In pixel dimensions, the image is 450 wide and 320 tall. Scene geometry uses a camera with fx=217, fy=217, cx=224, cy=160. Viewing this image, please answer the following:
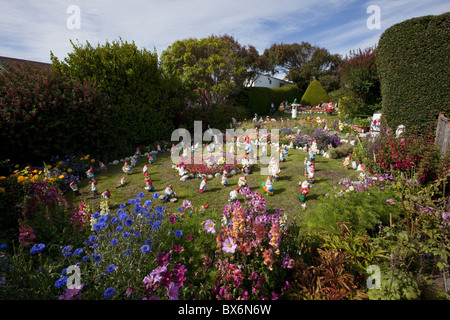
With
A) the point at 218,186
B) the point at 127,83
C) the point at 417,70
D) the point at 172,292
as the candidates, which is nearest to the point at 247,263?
the point at 172,292

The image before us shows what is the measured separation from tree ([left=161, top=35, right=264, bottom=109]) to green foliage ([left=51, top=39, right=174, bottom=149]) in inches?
162

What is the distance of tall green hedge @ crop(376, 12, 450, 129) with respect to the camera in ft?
21.2

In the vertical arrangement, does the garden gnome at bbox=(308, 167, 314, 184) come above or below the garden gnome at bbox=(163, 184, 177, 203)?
above

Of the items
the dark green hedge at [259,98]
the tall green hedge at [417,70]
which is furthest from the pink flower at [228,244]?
the dark green hedge at [259,98]

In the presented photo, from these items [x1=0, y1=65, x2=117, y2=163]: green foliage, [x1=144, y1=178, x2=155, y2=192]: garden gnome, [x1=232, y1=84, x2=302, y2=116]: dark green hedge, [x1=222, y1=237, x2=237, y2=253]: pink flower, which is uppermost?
[x1=232, y1=84, x2=302, y2=116]: dark green hedge

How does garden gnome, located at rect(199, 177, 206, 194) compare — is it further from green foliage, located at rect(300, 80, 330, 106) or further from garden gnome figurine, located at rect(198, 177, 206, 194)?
green foliage, located at rect(300, 80, 330, 106)

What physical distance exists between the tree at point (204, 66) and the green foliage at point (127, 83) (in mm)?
4123

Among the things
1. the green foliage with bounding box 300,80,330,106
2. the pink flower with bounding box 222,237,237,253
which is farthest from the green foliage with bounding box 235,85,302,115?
the pink flower with bounding box 222,237,237,253

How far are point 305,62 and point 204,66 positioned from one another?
2860 centimetres

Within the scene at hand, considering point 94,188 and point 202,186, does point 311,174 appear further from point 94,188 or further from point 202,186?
point 94,188

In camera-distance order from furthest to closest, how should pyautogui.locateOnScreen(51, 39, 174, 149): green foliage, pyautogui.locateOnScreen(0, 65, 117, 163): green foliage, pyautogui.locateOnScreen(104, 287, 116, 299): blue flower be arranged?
pyautogui.locateOnScreen(51, 39, 174, 149): green foliage
pyautogui.locateOnScreen(0, 65, 117, 163): green foliage
pyautogui.locateOnScreen(104, 287, 116, 299): blue flower

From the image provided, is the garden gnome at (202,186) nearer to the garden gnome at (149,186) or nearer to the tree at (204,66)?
the garden gnome at (149,186)

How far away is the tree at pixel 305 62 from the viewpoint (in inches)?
1273
